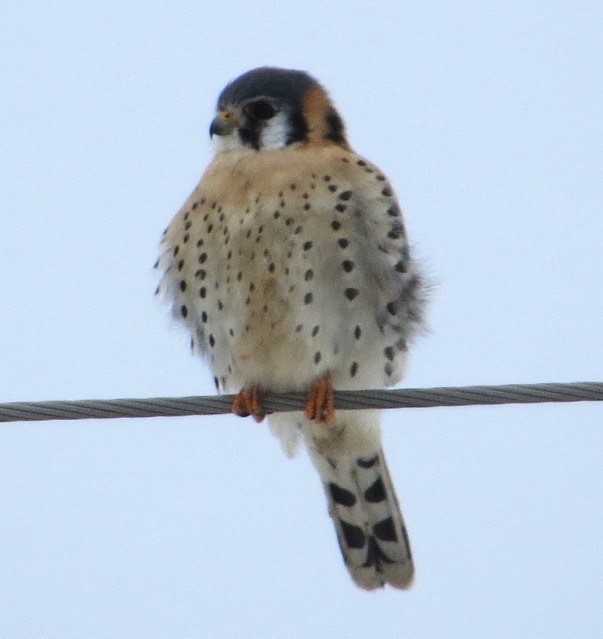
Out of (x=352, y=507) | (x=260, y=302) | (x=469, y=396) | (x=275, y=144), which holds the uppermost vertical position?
(x=275, y=144)

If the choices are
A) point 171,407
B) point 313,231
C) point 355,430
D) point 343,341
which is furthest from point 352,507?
point 171,407

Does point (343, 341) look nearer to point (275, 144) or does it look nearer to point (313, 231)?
point (313, 231)

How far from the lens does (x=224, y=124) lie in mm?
5895

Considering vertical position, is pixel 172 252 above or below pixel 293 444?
above

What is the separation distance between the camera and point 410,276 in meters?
5.57

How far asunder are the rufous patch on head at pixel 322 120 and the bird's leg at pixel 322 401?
1013 mm

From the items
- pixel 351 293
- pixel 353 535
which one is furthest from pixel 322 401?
pixel 353 535

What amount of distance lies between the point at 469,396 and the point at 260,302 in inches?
51.7

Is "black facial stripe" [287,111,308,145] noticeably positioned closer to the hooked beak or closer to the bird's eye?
the bird's eye

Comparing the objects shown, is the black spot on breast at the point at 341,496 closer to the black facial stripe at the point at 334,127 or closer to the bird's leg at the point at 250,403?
the bird's leg at the point at 250,403

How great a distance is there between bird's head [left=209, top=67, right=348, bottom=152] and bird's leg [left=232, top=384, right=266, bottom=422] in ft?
3.18

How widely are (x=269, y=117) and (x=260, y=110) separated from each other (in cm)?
4

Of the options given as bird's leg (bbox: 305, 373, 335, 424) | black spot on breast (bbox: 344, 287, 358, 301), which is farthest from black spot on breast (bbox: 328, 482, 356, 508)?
black spot on breast (bbox: 344, 287, 358, 301)

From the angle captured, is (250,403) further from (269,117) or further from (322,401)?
(269,117)
